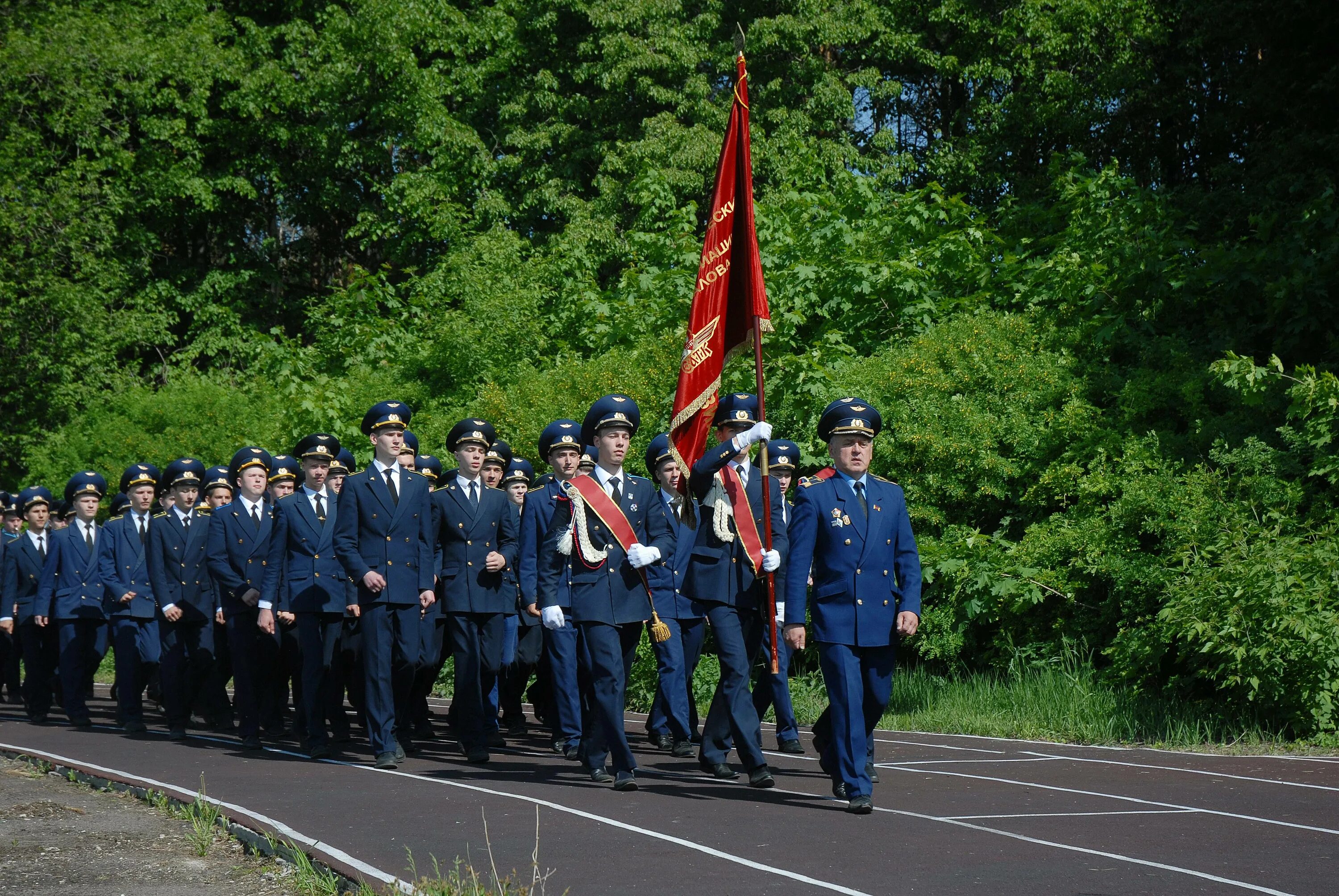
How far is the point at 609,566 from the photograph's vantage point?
8.65 m

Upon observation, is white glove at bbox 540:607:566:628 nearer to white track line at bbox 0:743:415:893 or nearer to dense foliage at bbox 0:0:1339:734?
white track line at bbox 0:743:415:893

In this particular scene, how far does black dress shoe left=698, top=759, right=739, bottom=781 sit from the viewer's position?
8.82 meters

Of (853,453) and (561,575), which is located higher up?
(853,453)

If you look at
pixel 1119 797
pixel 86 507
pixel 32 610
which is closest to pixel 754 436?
pixel 1119 797

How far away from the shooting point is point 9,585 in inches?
566

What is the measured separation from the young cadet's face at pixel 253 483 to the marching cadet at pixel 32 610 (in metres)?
2.92

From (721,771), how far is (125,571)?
20.6 feet

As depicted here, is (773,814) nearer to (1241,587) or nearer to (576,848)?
(576,848)

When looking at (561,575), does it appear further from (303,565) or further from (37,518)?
(37,518)

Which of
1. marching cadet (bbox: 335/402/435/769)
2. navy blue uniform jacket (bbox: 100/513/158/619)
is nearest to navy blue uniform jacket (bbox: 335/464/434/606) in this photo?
marching cadet (bbox: 335/402/435/769)

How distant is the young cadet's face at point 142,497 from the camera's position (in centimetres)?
1288

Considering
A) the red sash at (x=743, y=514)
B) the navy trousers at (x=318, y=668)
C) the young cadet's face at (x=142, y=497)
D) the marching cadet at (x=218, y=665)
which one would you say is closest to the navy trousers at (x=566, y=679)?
the red sash at (x=743, y=514)

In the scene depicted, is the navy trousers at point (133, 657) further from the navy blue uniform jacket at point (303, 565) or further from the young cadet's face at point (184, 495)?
the navy blue uniform jacket at point (303, 565)

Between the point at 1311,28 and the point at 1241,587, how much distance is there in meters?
10.9
